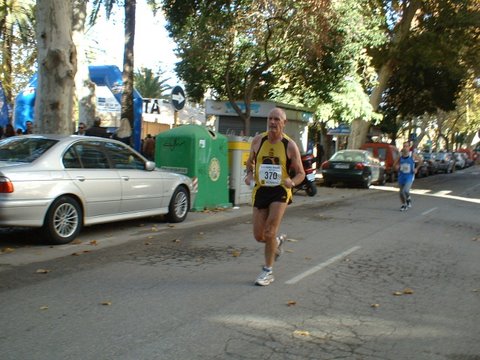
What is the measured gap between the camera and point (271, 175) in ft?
18.4

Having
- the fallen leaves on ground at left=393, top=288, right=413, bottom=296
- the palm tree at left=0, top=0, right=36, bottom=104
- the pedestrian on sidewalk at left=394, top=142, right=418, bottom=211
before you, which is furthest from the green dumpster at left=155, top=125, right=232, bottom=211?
the palm tree at left=0, top=0, right=36, bottom=104

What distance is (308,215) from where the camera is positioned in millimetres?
12109

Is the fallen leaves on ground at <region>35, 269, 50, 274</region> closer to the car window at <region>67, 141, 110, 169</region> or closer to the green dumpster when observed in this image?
the car window at <region>67, 141, 110, 169</region>

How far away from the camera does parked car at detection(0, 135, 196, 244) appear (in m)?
6.95

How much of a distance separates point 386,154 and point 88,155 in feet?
62.7

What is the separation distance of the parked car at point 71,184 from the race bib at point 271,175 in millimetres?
3278

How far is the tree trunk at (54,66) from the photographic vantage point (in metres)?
9.57

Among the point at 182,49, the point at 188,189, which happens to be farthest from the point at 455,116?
the point at 188,189

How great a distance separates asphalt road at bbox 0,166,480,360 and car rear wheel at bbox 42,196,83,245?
16 cm

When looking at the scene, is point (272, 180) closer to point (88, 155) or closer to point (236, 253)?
point (236, 253)

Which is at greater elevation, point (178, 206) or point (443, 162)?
point (443, 162)

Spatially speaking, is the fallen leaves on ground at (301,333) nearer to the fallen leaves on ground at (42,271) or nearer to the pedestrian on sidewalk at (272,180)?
the pedestrian on sidewalk at (272,180)

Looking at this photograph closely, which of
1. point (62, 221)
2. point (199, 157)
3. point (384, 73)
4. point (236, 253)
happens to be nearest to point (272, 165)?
point (236, 253)

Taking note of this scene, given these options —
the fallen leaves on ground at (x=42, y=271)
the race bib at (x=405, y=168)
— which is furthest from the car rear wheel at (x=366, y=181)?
the fallen leaves on ground at (x=42, y=271)
